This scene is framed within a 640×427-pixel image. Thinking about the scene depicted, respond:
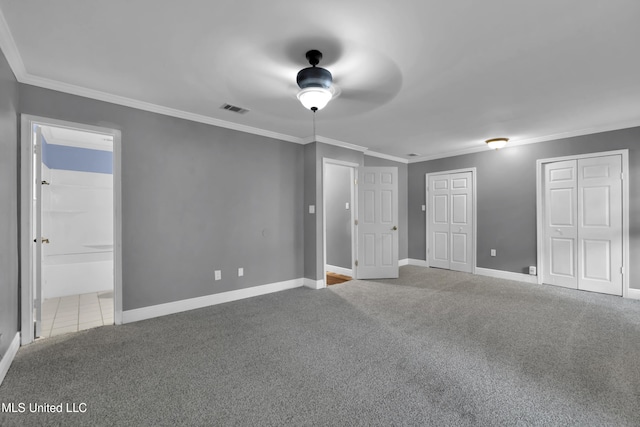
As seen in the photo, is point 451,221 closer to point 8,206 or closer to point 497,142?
point 497,142

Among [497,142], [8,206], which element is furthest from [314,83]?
[497,142]

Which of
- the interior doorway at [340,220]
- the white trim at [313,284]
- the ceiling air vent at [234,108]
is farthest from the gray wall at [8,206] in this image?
the interior doorway at [340,220]

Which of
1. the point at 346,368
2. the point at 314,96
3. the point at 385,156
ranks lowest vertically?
the point at 346,368

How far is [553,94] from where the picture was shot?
10.2 feet

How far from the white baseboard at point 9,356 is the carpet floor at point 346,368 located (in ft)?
0.19

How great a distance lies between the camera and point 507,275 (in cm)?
529

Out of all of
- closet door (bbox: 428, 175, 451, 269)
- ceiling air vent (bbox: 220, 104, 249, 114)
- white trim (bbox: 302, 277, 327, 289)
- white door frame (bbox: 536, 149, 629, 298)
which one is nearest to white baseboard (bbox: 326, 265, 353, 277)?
white trim (bbox: 302, 277, 327, 289)

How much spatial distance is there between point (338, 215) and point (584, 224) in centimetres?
392

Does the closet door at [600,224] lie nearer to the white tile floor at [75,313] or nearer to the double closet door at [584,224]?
the double closet door at [584,224]

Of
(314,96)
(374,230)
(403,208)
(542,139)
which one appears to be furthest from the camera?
(403,208)

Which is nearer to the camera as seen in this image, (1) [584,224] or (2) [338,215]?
(1) [584,224]

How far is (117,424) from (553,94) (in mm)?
4581

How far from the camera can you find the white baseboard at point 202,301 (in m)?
3.31

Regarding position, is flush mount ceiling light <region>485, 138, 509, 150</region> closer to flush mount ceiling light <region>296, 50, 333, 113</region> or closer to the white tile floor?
flush mount ceiling light <region>296, 50, 333, 113</region>
